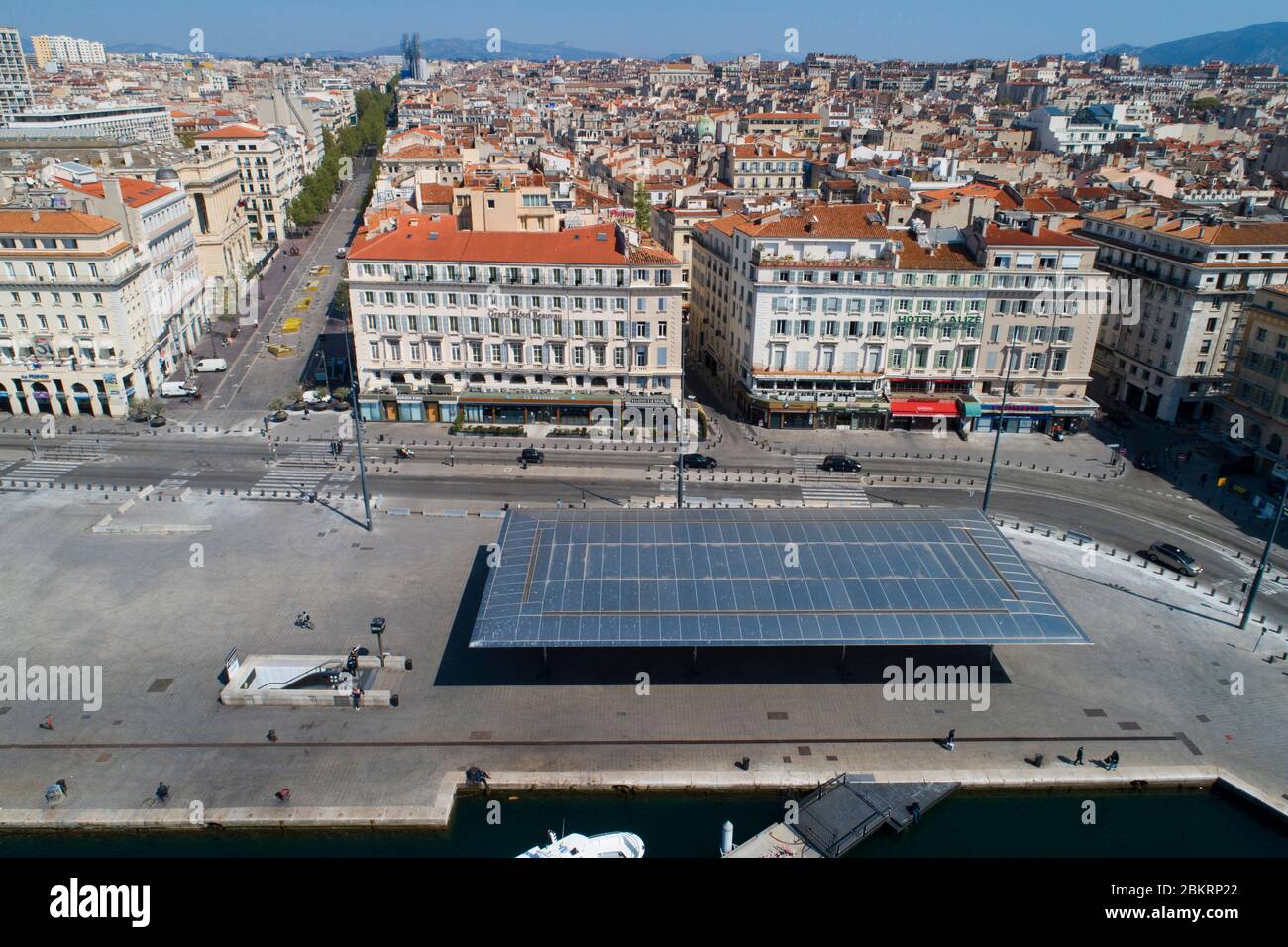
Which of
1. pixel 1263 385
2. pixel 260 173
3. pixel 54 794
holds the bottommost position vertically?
pixel 54 794

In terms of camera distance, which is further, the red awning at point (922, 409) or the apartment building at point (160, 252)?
the apartment building at point (160, 252)

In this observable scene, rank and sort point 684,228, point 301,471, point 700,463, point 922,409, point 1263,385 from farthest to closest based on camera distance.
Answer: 1. point 684,228
2. point 922,409
3. point 700,463
4. point 1263,385
5. point 301,471

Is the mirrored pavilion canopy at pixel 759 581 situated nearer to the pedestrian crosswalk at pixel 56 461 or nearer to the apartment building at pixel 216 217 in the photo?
the pedestrian crosswalk at pixel 56 461

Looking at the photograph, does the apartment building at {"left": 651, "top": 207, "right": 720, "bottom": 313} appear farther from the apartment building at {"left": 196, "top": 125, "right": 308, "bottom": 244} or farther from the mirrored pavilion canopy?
the apartment building at {"left": 196, "top": 125, "right": 308, "bottom": 244}

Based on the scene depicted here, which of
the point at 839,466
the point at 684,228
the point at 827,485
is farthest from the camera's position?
the point at 684,228

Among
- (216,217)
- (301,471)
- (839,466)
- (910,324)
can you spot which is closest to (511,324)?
(301,471)

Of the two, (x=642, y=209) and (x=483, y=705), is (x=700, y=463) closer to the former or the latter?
(x=483, y=705)

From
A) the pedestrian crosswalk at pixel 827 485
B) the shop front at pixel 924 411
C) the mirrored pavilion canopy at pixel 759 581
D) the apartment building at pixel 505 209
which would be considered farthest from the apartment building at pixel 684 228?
the mirrored pavilion canopy at pixel 759 581
